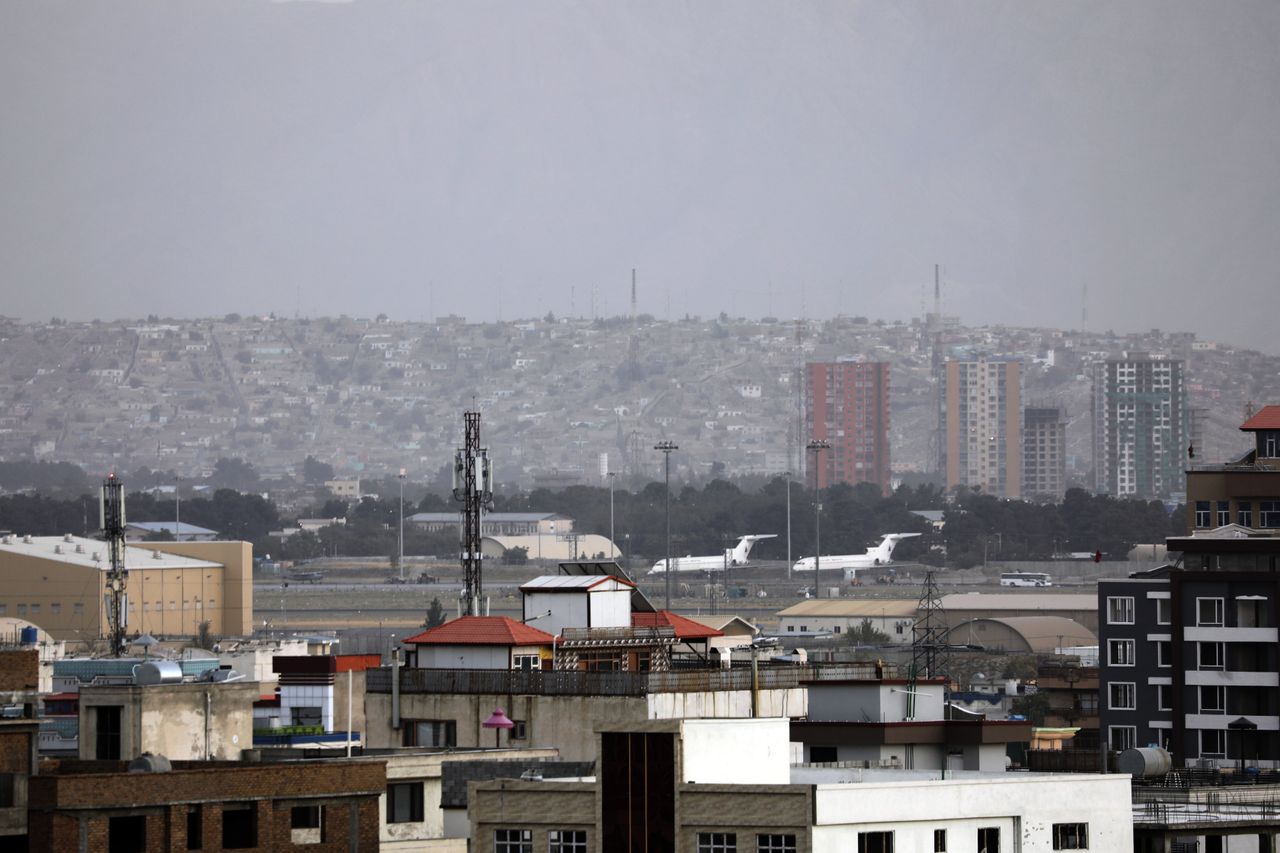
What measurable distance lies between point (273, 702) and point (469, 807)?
1302cm

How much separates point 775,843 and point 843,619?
109 meters

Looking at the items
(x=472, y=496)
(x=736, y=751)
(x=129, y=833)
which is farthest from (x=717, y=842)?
(x=472, y=496)

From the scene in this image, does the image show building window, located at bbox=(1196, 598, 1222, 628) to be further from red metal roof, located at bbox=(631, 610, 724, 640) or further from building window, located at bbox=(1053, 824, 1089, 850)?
building window, located at bbox=(1053, 824, 1089, 850)

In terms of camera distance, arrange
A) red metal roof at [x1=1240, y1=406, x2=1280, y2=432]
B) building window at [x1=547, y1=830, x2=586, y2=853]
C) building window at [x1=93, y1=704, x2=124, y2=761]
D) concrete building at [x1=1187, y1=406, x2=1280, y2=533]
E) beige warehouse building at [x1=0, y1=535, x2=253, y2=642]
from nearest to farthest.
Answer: building window at [x1=547, y1=830, x2=586, y2=853], building window at [x1=93, y1=704, x2=124, y2=761], concrete building at [x1=1187, y1=406, x2=1280, y2=533], red metal roof at [x1=1240, y1=406, x2=1280, y2=432], beige warehouse building at [x1=0, y1=535, x2=253, y2=642]

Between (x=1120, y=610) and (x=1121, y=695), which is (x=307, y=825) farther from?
(x=1120, y=610)

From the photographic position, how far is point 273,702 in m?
37.8

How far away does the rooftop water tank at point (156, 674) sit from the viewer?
95.5ft

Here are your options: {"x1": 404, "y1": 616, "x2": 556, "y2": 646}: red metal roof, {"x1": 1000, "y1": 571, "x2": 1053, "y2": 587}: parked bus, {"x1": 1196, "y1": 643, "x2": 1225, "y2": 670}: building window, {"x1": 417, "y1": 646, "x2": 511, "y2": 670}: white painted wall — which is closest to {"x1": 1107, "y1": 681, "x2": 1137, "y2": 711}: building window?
{"x1": 1196, "y1": 643, "x2": 1225, "y2": 670}: building window

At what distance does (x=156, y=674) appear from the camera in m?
29.2

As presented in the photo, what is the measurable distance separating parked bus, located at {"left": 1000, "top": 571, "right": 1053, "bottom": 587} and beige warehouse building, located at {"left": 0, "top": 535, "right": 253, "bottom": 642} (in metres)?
52.1

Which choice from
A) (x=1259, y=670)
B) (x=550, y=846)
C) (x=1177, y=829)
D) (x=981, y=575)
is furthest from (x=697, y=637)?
(x=981, y=575)

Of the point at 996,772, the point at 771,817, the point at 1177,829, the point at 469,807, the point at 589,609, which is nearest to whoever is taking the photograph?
the point at 771,817

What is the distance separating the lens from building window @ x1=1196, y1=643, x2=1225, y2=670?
5028 cm

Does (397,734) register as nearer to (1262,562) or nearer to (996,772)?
(996,772)
